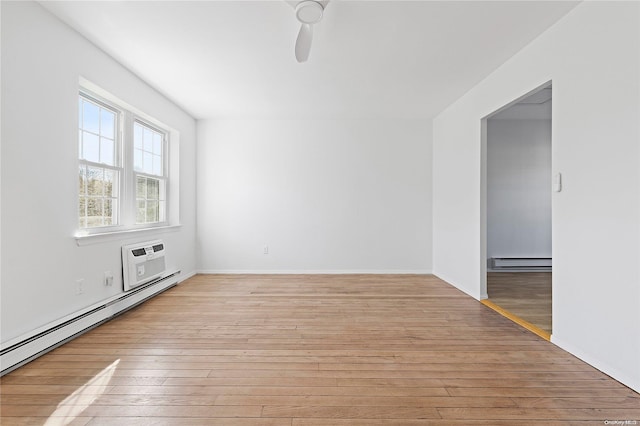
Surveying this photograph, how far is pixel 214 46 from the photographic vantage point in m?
2.76

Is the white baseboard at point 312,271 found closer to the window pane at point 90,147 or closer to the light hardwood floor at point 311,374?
the light hardwood floor at point 311,374

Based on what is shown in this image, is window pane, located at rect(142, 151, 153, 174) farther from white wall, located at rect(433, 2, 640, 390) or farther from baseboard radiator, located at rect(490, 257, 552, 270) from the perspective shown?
baseboard radiator, located at rect(490, 257, 552, 270)

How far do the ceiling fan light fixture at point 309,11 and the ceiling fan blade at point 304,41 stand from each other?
0.05 m

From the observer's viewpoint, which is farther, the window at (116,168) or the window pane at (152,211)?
the window pane at (152,211)

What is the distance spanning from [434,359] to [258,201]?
360cm

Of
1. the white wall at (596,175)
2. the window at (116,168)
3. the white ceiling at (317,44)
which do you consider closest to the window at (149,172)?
the window at (116,168)

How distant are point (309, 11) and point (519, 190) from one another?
484 centimetres

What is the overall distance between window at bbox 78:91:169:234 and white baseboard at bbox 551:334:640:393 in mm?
3989

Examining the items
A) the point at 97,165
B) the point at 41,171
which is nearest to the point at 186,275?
the point at 97,165

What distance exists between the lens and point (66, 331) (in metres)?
2.40

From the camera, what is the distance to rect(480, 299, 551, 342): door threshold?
2.54m

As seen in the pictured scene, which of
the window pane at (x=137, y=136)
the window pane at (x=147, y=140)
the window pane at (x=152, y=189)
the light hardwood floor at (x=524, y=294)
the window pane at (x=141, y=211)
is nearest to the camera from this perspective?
the light hardwood floor at (x=524, y=294)

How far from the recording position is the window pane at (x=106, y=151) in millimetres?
3066

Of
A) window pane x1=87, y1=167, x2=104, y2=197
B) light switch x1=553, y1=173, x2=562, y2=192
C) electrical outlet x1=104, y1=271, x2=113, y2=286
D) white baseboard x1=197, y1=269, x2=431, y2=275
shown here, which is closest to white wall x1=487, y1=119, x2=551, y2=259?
white baseboard x1=197, y1=269, x2=431, y2=275
